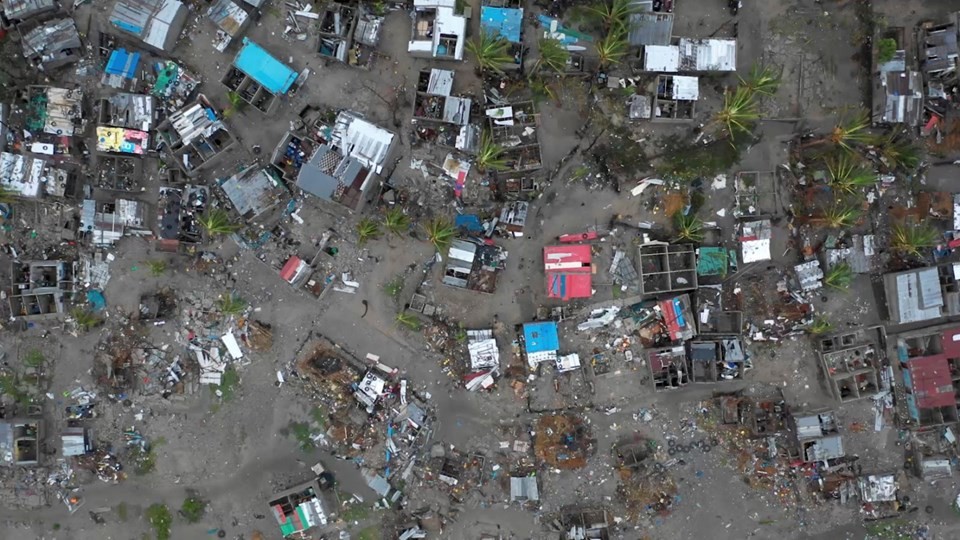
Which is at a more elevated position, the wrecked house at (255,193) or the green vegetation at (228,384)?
the wrecked house at (255,193)

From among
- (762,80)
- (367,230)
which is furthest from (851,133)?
(367,230)

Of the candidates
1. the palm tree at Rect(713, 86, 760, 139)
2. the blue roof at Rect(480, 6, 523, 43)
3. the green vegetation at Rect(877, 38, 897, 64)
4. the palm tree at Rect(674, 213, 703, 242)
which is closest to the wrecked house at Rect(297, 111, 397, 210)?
the blue roof at Rect(480, 6, 523, 43)

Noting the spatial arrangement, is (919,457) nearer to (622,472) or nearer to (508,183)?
(622,472)

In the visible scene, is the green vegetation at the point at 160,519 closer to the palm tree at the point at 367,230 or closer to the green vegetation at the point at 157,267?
the green vegetation at the point at 157,267

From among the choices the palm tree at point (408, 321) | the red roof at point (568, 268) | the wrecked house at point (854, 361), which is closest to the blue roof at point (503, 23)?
the red roof at point (568, 268)

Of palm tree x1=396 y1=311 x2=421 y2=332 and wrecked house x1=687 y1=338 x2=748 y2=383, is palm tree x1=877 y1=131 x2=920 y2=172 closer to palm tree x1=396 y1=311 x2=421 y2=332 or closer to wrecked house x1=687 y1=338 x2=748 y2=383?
wrecked house x1=687 y1=338 x2=748 y2=383

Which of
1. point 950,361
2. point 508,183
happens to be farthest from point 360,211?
point 950,361
